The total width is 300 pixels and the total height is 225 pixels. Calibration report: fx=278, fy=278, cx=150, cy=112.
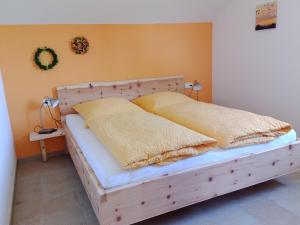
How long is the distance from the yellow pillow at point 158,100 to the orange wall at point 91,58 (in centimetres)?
37

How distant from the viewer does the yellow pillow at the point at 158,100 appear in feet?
10.4

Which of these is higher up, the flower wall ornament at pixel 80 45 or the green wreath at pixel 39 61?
the flower wall ornament at pixel 80 45

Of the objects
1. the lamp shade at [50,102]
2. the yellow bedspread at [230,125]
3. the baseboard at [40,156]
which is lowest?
the baseboard at [40,156]

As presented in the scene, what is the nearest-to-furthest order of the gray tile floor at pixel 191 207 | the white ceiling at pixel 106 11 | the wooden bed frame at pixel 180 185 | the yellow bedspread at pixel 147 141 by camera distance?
the wooden bed frame at pixel 180 185
the yellow bedspread at pixel 147 141
the gray tile floor at pixel 191 207
the white ceiling at pixel 106 11

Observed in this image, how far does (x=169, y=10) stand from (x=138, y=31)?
0.46m

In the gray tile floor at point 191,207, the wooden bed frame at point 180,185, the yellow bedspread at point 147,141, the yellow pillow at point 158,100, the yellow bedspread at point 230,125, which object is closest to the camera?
the wooden bed frame at point 180,185

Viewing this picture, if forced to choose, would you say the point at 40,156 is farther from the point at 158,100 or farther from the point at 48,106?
the point at 158,100

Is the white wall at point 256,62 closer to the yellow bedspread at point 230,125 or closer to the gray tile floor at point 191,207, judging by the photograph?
the yellow bedspread at point 230,125

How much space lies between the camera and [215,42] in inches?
154

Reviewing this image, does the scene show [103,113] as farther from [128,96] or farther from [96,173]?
[96,173]

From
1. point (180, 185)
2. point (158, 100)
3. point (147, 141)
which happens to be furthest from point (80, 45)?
point (180, 185)

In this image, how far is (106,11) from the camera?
3.10 m

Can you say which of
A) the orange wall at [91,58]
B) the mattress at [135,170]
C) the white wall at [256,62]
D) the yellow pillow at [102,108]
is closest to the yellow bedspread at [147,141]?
the mattress at [135,170]

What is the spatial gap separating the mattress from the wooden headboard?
0.81 meters
